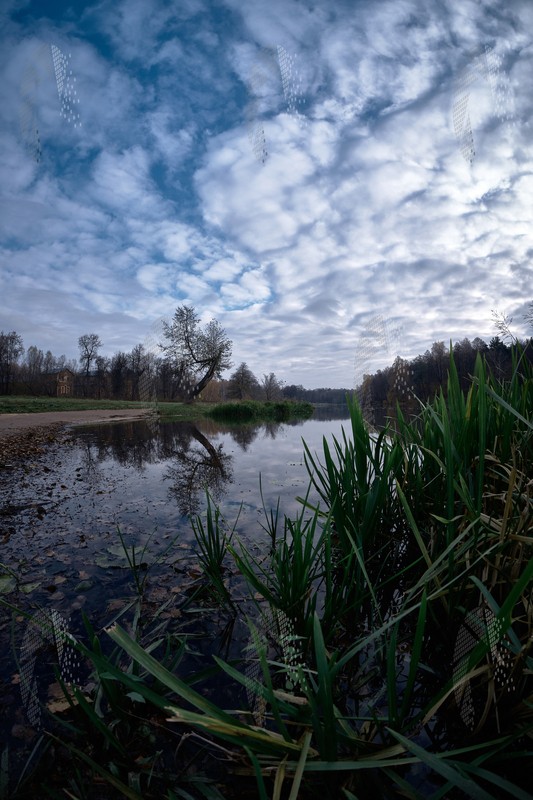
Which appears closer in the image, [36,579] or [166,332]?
[36,579]

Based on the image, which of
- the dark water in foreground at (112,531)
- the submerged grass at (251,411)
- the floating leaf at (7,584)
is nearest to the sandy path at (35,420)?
the submerged grass at (251,411)

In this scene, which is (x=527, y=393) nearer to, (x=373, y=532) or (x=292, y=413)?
(x=373, y=532)

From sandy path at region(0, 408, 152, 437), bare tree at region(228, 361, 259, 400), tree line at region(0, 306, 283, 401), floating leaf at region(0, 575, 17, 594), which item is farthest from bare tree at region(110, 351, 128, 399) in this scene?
floating leaf at region(0, 575, 17, 594)

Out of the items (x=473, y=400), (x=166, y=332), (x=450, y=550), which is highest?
(x=166, y=332)

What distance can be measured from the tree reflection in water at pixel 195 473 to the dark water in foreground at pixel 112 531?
2 cm

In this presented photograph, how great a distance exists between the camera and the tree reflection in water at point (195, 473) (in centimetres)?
477

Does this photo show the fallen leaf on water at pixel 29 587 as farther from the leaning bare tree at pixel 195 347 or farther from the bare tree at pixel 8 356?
the bare tree at pixel 8 356

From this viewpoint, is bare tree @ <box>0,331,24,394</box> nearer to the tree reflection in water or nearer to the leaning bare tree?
the leaning bare tree

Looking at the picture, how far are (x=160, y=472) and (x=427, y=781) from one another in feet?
19.6

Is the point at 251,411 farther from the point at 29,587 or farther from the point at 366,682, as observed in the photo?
the point at 366,682

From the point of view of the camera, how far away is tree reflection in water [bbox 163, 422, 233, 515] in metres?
4.77

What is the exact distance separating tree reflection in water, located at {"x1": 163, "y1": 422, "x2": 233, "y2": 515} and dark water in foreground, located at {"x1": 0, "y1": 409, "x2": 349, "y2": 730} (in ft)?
0.06

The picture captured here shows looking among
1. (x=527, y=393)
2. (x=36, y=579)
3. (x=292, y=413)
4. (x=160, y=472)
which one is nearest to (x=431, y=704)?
(x=527, y=393)

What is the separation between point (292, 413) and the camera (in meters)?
31.9
